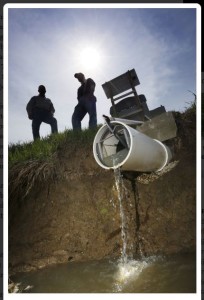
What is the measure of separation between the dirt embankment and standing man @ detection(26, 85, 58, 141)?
595 millimetres

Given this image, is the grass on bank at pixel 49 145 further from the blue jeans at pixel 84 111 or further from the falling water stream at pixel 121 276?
the falling water stream at pixel 121 276

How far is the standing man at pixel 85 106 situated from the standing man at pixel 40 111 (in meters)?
0.23

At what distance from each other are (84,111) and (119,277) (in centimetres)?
165

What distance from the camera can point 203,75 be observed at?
6.34 ft

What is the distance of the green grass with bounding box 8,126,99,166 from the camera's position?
2.56m

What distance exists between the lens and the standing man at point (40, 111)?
105 inches

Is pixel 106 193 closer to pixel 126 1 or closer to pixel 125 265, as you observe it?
pixel 125 265

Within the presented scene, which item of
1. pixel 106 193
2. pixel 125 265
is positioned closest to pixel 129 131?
pixel 106 193

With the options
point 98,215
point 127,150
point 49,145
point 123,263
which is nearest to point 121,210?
point 98,215

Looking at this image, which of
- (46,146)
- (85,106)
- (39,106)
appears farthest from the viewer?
(85,106)

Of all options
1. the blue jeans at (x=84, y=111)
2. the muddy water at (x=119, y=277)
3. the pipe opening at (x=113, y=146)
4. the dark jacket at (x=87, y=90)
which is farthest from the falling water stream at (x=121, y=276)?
the dark jacket at (x=87, y=90)

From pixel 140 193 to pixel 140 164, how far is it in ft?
1.32

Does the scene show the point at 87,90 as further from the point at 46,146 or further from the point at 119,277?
the point at 119,277

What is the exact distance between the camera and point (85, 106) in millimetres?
2920
